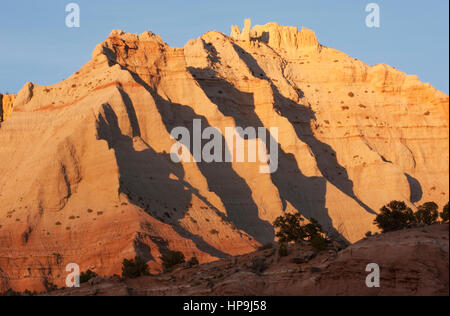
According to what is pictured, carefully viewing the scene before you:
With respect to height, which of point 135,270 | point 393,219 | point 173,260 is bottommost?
point 135,270

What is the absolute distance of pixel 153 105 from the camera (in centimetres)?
7319

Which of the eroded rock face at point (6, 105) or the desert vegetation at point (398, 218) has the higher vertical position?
the eroded rock face at point (6, 105)

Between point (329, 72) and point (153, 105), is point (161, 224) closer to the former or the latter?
point (153, 105)

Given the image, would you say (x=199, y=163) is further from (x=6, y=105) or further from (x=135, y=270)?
(x=135, y=270)

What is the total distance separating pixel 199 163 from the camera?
72312 mm

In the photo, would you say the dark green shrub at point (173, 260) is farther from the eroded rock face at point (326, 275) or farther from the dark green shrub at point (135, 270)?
the eroded rock face at point (326, 275)

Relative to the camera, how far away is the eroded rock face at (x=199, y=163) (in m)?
60.0

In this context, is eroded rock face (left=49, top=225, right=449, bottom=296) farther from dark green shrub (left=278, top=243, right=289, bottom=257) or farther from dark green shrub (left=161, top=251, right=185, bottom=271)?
dark green shrub (left=161, top=251, right=185, bottom=271)

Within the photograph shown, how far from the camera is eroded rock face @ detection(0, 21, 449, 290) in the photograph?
6000cm

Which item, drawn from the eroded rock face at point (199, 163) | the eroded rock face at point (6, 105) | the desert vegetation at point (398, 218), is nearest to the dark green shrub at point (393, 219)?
the desert vegetation at point (398, 218)

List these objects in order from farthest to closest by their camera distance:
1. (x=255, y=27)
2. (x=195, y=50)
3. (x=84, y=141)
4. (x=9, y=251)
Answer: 1. (x=255, y=27)
2. (x=195, y=50)
3. (x=84, y=141)
4. (x=9, y=251)

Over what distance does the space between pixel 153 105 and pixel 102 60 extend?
7627 millimetres

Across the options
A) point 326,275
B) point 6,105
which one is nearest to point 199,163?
point 6,105
